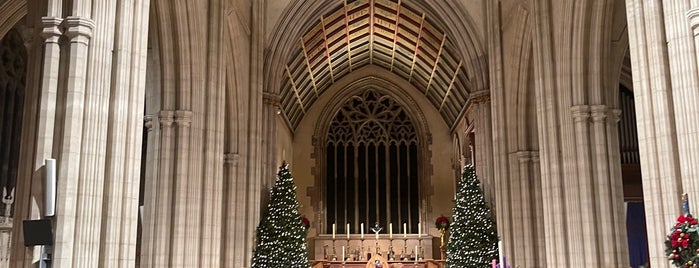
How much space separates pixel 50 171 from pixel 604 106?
33.0ft

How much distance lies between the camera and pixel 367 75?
31.1m

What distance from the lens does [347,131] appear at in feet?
104

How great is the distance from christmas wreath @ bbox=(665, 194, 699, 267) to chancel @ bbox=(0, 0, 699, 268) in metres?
0.03

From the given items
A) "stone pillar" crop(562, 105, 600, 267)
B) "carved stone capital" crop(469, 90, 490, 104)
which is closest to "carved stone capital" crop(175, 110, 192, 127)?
"stone pillar" crop(562, 105, 600, 267)

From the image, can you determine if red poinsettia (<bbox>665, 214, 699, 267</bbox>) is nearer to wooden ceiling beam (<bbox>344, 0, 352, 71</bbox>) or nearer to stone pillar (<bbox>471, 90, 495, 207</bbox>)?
stone pillar (<bbox>471, 90, 495, 207</bbox>)

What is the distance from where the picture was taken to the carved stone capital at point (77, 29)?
8.29m

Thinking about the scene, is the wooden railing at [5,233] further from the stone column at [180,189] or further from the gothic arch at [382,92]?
the gothic arch at [382,92]

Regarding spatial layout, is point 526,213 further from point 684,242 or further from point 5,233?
point 5,233

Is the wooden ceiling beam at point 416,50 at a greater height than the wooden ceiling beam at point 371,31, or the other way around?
the wooden ceiling beam at point 371,31

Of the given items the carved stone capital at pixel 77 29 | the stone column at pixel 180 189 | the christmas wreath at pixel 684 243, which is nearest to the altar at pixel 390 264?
the stone column at pixel 180 189

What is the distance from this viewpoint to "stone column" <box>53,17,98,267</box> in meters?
7.72

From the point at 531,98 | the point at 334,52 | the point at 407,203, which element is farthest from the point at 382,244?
the point at 531,98

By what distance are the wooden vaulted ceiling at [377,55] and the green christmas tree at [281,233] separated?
649 centimetres

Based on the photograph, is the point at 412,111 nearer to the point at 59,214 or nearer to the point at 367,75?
the point at 367,75
